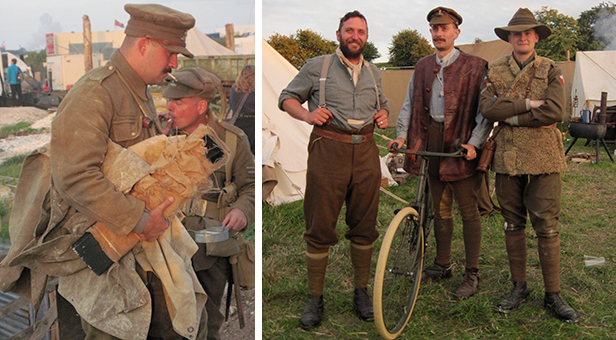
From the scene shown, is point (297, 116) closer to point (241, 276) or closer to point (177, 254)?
point (241, 276)

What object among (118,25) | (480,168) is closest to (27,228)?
(118,25)

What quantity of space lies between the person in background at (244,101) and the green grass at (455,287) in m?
1.33

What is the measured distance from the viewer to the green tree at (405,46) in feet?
86.5

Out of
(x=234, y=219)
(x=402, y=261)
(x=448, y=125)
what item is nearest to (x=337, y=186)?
(x=402, y=261)

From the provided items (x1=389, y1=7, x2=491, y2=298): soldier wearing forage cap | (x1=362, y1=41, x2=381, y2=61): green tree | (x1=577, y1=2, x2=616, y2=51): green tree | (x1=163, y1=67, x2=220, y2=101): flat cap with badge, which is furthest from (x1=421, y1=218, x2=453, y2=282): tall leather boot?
(x1=577, y1=2, x2=616, y2=51): green tree

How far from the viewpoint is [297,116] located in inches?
119

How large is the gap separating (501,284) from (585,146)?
8083 millimetres

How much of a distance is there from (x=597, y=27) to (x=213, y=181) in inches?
1202

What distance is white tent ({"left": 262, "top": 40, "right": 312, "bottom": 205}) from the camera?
5.75 m

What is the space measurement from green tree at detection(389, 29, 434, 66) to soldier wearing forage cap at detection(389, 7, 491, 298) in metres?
23.4

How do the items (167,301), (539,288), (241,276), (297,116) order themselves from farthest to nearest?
(539,288) → (297,116) → (241,276) → (167,301)

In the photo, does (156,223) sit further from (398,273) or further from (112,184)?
(398,273)

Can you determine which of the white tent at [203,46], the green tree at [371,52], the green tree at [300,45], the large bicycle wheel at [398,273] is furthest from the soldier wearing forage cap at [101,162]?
the green tree at [371,52]

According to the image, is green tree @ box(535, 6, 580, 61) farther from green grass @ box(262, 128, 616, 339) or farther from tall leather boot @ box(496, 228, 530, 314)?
tall leather boot @ box(496, 228, 530, 314)
